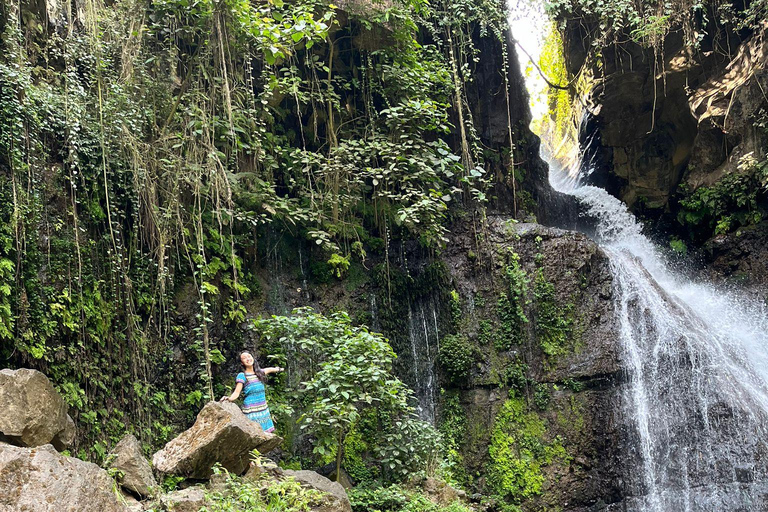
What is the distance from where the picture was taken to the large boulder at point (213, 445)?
17.5 feet

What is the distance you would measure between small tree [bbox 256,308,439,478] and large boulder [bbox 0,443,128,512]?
111 inches

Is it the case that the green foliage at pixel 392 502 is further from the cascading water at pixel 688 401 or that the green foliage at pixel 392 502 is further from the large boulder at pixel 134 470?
the cascading water at pixel 688 401

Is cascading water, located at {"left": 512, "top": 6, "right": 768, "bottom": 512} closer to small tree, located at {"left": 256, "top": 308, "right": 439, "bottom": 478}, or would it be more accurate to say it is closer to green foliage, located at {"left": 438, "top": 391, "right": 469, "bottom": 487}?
green foliage, located at {"left": 438, "top": 391, "right": 469, "bottom": 487}

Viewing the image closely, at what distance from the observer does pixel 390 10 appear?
31.5 ft

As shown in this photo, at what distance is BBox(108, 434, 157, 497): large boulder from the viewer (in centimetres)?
499

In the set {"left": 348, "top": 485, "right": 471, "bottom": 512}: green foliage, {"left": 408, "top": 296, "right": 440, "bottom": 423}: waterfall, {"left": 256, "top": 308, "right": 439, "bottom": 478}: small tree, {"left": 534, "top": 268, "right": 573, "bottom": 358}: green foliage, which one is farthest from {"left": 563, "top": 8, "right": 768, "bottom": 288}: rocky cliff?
{"left": 348, "top": 485, "right": 471, "bottom": 512}: green foliage

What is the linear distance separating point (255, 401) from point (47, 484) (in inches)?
117

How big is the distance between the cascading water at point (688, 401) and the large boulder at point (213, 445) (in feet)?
18.0

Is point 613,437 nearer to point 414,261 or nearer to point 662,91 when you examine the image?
point 414,261

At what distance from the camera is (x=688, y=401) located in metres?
8.57

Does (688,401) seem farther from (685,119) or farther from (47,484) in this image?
(47,484)

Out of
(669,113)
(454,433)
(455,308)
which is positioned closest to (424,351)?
(455,308)

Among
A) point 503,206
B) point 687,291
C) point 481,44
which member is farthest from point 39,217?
point 687,291

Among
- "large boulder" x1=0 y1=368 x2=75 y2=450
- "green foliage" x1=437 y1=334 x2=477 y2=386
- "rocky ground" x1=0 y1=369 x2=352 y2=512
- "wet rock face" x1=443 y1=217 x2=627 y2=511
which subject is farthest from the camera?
"green foliage" x1=437 y1=334 x2=477 y2=386
